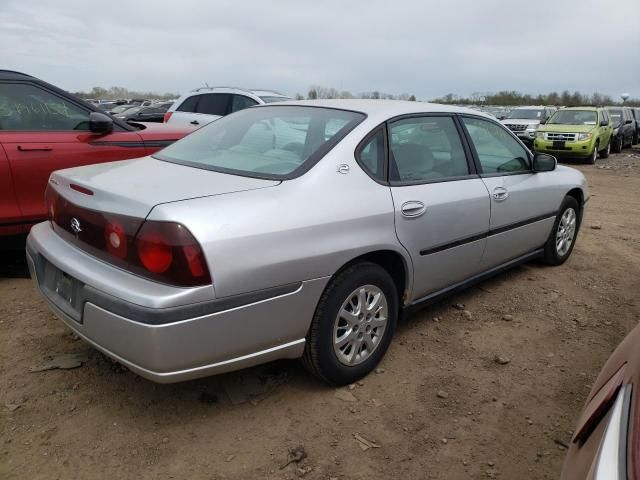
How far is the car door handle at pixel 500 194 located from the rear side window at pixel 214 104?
5.56 meters

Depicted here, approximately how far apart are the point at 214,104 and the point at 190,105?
0.72 m

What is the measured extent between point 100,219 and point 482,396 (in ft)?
7.09

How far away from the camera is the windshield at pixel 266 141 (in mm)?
2848

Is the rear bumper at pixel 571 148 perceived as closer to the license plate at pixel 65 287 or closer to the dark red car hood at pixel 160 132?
the dark red car hood at pixel 160 132

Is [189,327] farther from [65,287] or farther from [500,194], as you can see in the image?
[500,194]

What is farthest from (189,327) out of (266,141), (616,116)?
(616,116)

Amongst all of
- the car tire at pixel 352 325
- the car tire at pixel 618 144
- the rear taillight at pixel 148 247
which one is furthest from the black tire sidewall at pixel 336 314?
the car tire at pixel 618 144

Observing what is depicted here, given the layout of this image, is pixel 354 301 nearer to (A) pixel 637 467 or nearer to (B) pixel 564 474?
(B) pixel 564 474

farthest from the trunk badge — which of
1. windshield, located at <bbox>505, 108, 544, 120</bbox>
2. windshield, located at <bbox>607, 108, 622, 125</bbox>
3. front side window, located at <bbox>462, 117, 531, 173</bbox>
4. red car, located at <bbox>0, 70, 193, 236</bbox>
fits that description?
windshield, located at <bbox>607, 108, 622, 125</bbox>

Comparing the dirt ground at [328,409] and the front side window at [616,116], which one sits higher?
the front side window at [616,116]

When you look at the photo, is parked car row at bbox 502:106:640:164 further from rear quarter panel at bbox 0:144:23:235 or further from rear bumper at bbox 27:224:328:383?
rear bumper at bbox 27:224:328:383

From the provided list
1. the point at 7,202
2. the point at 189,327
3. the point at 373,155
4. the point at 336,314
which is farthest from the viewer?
the point at 7,202

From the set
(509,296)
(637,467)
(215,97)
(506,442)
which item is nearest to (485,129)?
(509,296)

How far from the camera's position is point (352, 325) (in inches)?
113
